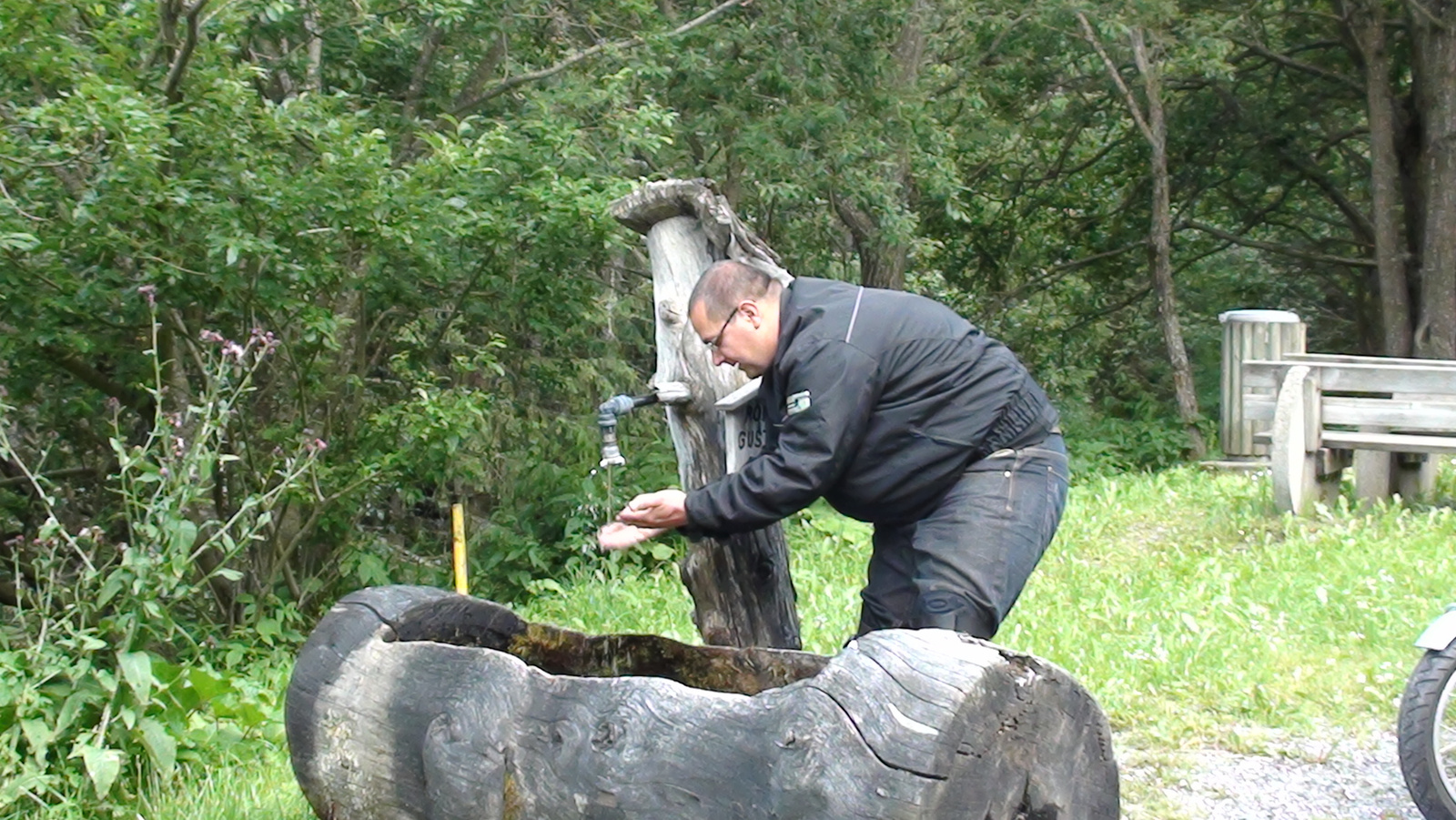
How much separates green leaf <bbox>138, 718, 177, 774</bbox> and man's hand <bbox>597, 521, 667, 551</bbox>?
1.79 m

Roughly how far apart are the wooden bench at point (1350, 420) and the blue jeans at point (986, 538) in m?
5.13

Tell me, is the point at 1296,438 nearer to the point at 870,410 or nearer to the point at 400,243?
the point at 400,243

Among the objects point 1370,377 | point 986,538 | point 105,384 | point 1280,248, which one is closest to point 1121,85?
point 1280,248

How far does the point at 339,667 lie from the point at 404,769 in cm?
39

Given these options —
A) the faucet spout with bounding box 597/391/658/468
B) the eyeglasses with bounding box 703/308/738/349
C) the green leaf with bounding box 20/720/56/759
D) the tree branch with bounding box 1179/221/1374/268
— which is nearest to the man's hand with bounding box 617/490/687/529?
the faucet spout with bounding box 597/391/658/468

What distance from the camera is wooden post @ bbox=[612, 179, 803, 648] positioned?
4953mm

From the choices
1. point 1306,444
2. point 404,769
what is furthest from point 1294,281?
point 404,769

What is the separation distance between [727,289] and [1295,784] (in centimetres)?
257

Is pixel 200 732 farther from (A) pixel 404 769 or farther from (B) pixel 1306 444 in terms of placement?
(B) pixel 1306 444

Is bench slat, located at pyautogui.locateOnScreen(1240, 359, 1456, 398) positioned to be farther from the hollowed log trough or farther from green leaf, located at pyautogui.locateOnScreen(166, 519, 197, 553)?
green leaf, located at pyautogui.locateOnScreen(166, 519, 197, 553)

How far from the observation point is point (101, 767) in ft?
15.2

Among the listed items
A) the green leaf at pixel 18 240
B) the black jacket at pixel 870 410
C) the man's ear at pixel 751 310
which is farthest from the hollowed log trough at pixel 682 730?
the green leaf at pixel 18 240

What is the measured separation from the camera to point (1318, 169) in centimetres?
1753

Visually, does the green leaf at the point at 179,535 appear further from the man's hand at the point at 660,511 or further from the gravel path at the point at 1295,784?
the gravel path at the point at 1295,784
